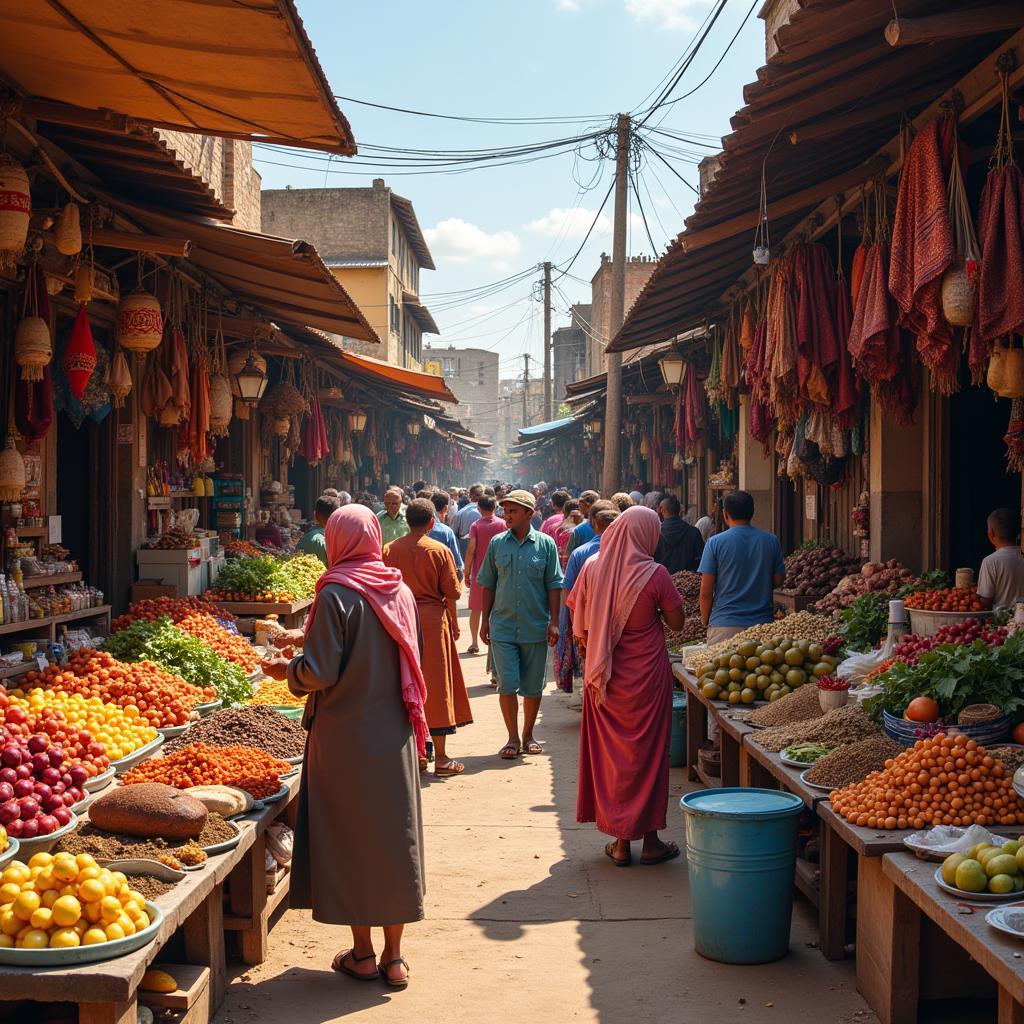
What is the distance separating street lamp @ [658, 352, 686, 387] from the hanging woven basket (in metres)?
8.96

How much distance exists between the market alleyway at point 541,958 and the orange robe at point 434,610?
1.24 m

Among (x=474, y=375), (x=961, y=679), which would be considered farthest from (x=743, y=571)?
(x=474, y=375)

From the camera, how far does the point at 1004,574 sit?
7055 millimetres

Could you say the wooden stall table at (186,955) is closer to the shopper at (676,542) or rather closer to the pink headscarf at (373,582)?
the pink headscarf at (373,582)

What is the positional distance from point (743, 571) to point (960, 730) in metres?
3.20

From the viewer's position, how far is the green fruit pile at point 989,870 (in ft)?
12.1

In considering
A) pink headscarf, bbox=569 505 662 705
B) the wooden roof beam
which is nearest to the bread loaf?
pink headscarf, bbox=569 505 662 705

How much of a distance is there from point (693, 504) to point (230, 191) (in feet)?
27.5

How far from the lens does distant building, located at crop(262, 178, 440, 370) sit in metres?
37.1

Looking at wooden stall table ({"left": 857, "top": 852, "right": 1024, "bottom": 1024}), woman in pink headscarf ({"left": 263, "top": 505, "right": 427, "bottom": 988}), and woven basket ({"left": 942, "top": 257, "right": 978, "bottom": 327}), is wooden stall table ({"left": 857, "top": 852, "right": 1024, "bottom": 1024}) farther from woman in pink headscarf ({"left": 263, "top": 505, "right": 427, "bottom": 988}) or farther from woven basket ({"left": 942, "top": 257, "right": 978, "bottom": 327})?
woven basket ({"left": 942, "top": 257, "right": 978, "bottom": 327})

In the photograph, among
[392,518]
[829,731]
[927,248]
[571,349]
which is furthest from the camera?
[571,349]

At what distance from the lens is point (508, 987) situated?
4730 mm

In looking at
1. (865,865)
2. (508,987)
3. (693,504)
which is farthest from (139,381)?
(693,504)

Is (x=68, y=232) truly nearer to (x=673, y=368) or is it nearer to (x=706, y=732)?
(x=706, y=732)
